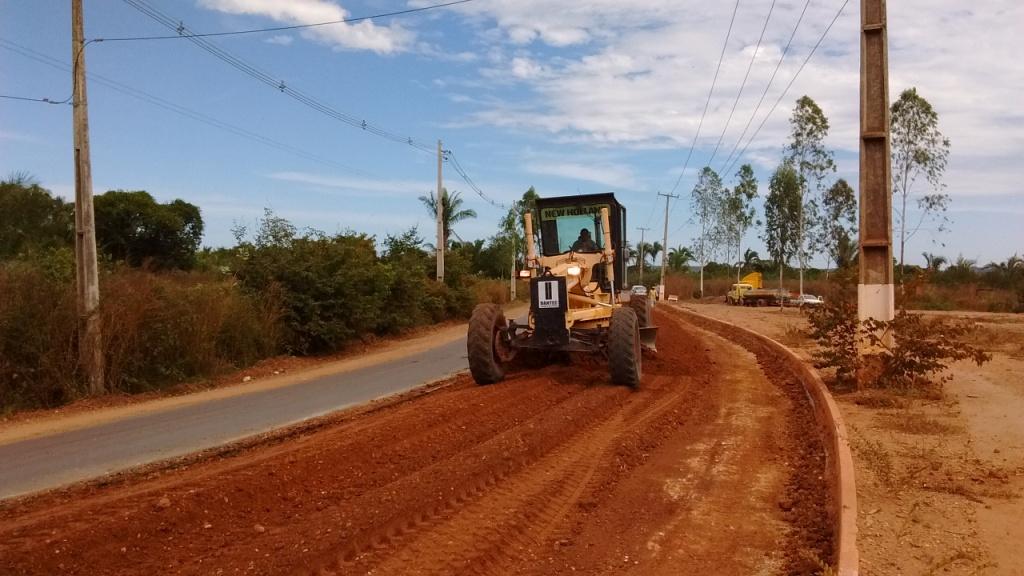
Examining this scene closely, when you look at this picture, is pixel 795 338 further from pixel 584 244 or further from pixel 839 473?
pixel 839 473

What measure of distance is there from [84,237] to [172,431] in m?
5.07

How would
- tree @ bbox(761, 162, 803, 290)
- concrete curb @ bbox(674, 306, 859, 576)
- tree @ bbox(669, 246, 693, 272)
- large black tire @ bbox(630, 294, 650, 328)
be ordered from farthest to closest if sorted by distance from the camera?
tree @ bbox(669, 246, 693, 272) → tree @ bbox(761, 162, 803, 290) → large black tire @ bbox(630, 294, 650, 328) → concrete curb @ bbox(674, 306, 859, 576)

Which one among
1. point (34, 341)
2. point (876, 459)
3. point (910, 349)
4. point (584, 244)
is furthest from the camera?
point (584, 244)

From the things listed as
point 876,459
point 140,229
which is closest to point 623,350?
point 876,459

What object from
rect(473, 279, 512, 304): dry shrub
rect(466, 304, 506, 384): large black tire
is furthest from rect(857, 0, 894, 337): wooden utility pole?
rect(473, 279, 512, 304): dry shrub

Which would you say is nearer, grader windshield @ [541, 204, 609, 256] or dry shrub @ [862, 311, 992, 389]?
dry shrub @ [862, 311, 992, 389]

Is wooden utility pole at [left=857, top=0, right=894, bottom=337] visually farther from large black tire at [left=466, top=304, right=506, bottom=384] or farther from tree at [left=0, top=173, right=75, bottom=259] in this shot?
tree at [left=0, top=173, right=75, bottom=259]

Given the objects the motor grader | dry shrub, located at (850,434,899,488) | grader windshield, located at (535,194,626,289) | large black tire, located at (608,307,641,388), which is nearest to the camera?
dry shrub, located at (850,434,899,488)

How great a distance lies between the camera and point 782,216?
197 feet

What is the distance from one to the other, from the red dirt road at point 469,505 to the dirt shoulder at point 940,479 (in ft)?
1.39

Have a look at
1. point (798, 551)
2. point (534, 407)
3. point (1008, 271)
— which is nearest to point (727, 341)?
point (534, 407)

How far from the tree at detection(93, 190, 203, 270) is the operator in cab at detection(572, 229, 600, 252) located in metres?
30.9

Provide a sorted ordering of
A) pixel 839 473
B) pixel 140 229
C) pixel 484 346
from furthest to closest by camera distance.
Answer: pixel 140 229 < pixel 484 346 < pixel 839 473

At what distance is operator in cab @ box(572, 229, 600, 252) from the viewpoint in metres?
13.3
